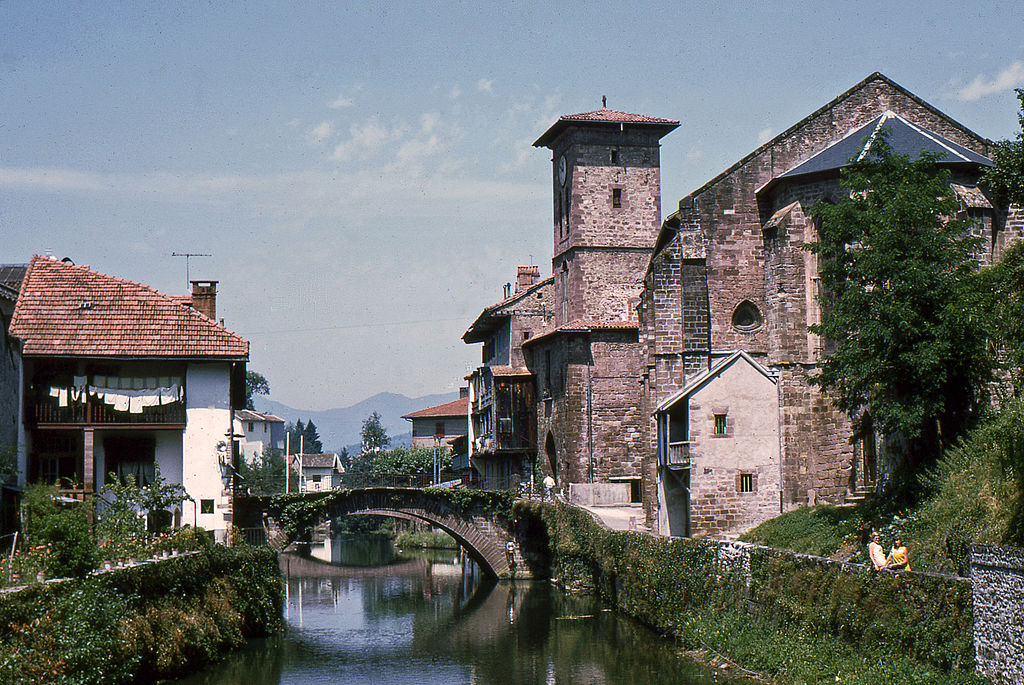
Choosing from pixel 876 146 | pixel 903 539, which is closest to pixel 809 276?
pixel 876 146

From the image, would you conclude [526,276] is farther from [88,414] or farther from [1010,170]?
[1010,170]

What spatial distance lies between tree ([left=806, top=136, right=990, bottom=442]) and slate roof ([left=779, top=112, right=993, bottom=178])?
601 cm

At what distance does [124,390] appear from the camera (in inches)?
1527

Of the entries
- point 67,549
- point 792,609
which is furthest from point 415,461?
point 67,549

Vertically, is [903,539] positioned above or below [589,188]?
below

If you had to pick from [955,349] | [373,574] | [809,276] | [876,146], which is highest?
[876,146]

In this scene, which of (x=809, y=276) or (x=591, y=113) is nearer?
(x=809, y=276)

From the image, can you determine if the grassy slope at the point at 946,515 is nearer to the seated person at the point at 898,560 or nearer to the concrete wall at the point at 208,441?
the seated person at the point at 898,560

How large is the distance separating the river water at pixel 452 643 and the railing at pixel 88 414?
→ 8586 mm

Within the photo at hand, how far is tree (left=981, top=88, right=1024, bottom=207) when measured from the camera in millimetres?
23609

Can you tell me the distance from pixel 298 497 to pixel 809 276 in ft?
74.6

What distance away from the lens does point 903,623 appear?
19.4m

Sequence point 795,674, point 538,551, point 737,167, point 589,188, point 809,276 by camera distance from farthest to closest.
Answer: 1. point 589,188
2. point 538,551
3. point 737,167
4. point 809,276
5. point 795,674

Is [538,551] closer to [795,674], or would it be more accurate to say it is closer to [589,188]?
[589,188]
